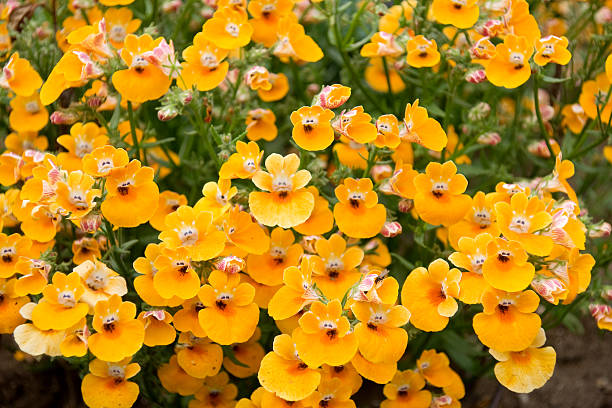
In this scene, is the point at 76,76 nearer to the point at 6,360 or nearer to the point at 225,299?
the point at 225,299

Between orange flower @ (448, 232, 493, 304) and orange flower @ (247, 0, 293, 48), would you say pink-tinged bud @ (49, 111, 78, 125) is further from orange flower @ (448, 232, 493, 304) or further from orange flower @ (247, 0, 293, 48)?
orange flower @ (448, 232, 493, 304)

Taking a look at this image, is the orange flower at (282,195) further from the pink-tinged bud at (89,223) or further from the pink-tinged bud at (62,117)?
the pink-tinged bud at (62,117)

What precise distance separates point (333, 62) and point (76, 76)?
4.73ft

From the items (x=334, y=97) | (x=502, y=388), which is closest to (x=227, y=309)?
(x=334, y=97)

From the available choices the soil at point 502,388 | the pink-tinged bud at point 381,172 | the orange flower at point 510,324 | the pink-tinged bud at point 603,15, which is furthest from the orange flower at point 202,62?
the pink-tinged bud at point 603,15

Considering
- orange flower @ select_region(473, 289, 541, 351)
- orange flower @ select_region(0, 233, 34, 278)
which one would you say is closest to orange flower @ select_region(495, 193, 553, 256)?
orange flower @ select_region(473, 289, 541, 351)

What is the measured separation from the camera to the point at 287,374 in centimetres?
179

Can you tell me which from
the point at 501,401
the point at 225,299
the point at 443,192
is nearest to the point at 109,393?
the point at 225,299

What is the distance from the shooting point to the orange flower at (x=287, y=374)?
68.8 inches

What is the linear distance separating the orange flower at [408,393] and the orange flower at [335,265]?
0.36m

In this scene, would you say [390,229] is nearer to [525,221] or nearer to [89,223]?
[525,221]

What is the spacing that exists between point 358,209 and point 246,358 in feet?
1.81

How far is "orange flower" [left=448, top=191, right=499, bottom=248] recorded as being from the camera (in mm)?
2012

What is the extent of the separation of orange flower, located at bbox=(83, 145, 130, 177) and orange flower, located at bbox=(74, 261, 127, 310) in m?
0.23
